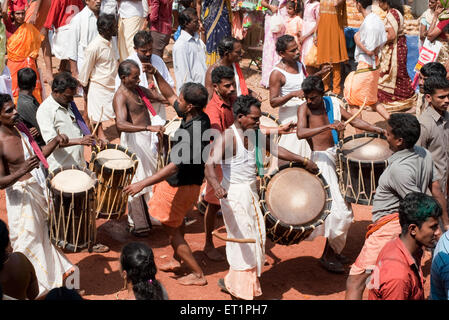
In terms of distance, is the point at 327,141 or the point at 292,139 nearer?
the point at 327,141

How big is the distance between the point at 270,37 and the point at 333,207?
7030 mm

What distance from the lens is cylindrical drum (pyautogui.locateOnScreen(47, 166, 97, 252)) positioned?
6.05m

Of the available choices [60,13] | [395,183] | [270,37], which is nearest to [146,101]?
[395,183]

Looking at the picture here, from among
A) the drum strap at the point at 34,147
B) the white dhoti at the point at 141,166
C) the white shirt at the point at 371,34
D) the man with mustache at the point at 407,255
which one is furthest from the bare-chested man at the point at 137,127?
the white shirt at the point at 371,34

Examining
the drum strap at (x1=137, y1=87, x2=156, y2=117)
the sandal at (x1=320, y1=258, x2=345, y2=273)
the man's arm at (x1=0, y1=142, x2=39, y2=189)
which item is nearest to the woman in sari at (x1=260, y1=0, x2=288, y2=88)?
the drum strap at (x1=137, y1=87, x2=156, y2=117)

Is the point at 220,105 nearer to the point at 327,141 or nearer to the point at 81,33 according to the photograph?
the point at 327,141

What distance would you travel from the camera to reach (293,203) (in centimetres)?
626

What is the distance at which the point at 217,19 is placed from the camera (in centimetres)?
1140

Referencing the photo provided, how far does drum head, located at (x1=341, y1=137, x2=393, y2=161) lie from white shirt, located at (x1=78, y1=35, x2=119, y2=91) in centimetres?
415

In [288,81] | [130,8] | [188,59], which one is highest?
[130,8]

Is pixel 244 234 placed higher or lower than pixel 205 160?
lower

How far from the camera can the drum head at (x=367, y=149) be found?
6570 millimetres

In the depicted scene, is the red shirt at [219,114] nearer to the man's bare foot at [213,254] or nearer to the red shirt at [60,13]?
the man's bare foot at [213,254]

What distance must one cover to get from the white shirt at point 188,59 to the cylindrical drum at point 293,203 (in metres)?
3.25
